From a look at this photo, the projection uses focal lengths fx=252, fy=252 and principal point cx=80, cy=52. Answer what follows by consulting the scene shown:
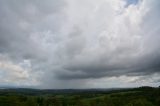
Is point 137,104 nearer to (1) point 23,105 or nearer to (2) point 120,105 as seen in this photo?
(2) point 120,105

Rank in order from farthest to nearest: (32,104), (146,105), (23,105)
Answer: (32,104), (23,105), (146,105)

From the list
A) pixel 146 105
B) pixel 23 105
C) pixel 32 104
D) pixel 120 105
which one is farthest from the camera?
pixel 120 105

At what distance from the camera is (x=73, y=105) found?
554 ft

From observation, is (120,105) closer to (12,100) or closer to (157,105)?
(157,105)

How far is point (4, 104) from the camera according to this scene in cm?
15938

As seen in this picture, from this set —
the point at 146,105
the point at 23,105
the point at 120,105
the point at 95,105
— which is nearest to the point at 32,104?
the point at 23,105

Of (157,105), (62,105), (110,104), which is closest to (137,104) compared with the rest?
(157,105)

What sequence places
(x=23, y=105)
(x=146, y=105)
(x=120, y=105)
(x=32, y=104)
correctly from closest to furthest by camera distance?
(x=146, y=105), (x=23, y=105), (x=32, y=104), (x=120, y=105)

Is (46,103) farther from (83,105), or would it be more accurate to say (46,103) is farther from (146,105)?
(146,105)

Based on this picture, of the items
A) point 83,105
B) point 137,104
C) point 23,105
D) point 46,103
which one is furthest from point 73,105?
point 137,104

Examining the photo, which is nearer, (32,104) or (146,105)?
(146,105)

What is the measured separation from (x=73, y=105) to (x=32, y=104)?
2753 cm

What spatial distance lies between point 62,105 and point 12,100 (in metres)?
35.6

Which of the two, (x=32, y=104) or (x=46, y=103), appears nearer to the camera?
(x=32, y=104)
